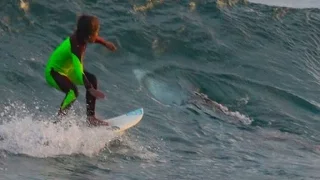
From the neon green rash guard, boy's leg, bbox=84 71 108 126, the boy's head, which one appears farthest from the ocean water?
the boy's head

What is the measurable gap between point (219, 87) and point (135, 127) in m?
3.32

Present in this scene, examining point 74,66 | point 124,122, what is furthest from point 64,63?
point 124,122

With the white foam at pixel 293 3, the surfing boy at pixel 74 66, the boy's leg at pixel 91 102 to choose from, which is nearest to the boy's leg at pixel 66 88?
the surfing boy at pixel 74 66

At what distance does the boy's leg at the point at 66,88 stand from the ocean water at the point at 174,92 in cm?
20

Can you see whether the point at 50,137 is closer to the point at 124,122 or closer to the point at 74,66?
the point at 74,66

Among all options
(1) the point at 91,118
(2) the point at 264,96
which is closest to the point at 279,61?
(2) the point at 264,96

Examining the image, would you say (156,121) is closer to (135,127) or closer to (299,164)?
(135,127)

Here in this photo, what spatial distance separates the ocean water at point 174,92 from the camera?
938cm

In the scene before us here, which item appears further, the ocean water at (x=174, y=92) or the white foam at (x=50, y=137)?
the ocean water at (x=174, y=92)

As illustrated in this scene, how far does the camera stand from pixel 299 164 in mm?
10430

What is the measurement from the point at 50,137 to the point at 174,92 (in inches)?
185

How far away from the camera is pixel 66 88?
9602mm

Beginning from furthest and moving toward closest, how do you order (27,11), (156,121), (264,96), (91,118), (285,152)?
(27,11) → (264,96) → (156,121) → (285,152) → (91,118)

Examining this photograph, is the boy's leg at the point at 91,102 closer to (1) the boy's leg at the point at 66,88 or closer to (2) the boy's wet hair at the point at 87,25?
(1) the boy's leg at the point at 66,88
